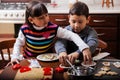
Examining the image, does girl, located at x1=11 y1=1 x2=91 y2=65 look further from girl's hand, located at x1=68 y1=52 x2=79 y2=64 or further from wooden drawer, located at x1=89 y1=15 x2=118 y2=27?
wooden drawer, located at x1=89 y1=15 x2=118 y2=27

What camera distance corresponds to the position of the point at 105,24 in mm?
3371

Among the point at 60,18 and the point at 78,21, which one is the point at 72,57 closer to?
the point at 78,21

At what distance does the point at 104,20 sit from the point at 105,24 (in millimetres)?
58

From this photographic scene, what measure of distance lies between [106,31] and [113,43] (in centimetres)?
17

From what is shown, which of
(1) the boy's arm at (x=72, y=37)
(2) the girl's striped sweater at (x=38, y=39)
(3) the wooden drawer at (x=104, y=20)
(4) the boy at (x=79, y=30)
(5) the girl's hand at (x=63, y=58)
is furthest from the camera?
(3) the wooden drawer at (x=104, y=20)

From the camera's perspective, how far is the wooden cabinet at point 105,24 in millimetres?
3334

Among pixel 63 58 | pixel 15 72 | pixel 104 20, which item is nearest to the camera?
pixel 15 72

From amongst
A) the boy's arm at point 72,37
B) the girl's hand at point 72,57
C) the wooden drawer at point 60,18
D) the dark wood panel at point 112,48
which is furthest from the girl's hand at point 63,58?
the dark wood panel at point 112,48

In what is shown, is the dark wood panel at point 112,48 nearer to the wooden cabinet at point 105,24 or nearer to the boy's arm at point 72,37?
the wooden cabinet at point 105,24

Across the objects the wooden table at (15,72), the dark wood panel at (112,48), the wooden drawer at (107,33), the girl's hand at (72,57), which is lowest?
the dark wood panel at (112,48)

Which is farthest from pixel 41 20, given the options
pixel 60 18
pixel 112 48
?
pixel 112 48

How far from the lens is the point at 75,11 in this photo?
194cm

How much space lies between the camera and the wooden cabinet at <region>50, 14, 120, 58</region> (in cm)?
333

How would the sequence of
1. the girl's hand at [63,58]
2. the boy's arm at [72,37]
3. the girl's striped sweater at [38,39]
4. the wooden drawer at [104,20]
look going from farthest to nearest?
the wooden drawer at [104,20]
the girl's striped sweater at [38,39]
the boy's arm at [72,37]
the girl's hand at [63,58]
